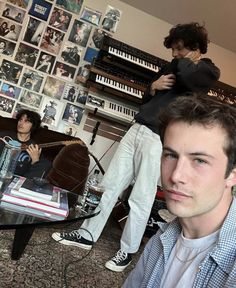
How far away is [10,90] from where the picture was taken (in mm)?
3113

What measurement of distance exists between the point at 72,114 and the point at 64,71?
0.38 meters

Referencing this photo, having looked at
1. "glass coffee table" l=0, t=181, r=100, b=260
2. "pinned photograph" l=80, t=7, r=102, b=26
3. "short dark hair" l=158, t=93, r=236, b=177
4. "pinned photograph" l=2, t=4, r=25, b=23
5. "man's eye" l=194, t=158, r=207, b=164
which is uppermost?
"pinned photograph" l=80, t=7, r=102, b=26

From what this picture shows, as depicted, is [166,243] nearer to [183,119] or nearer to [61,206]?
[183,119]

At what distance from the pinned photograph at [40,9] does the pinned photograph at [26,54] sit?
0.90 ft

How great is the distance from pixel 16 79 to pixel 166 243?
8.34 ft

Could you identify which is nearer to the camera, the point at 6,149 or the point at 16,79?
the point at 6,149

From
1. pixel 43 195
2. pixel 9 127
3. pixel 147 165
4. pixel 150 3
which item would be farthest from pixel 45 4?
pixel 43 195

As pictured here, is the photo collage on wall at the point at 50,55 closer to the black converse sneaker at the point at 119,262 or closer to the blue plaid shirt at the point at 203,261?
the black converse sneaker at the point at 119,262

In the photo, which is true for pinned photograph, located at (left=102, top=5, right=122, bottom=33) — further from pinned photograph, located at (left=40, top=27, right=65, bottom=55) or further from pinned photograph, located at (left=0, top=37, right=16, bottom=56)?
pinned photograph, located at (left=0, top=37, right=16, bottom=56)

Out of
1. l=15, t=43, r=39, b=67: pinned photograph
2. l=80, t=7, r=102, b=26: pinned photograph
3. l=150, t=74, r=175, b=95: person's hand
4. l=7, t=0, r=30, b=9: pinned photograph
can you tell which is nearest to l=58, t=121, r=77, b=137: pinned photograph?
l=15, t=43, r=39, b=67: pinned photograph

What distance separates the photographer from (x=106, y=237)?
8.26 feet

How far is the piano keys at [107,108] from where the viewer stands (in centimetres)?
291

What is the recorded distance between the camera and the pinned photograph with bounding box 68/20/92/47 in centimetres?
317

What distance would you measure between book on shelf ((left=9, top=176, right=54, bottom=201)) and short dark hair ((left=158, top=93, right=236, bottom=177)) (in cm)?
60
